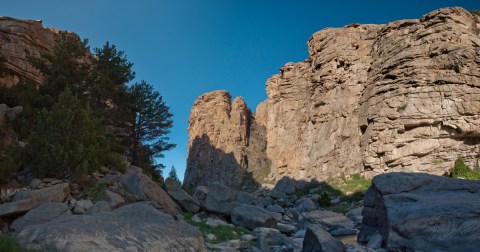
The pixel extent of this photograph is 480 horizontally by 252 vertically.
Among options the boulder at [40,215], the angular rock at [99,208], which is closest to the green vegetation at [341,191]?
the angular rock at [99,208]

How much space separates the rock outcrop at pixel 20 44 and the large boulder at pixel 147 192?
73.4 ft

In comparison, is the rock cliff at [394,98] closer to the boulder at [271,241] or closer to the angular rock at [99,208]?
the boulder at [271,241]

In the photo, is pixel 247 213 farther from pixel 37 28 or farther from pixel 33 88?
pixel 37 28

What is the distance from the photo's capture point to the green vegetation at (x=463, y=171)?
26953mm

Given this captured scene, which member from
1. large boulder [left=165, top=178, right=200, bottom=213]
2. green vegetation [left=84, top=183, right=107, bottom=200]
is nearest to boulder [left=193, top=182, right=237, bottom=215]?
large boulder [left=165, top=178, right=200, bottom=213]

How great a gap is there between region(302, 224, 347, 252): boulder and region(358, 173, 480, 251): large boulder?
130cm

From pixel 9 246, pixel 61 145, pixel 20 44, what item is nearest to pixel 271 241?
pixel 9 246

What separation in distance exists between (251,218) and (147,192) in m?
4.72

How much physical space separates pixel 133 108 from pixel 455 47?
32224mm

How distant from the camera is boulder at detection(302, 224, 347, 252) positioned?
343 inches

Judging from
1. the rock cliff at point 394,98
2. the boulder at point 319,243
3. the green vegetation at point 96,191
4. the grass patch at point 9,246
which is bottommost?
the boulder at point 319,243

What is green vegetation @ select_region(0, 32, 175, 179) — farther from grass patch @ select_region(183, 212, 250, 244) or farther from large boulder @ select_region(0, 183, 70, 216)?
grass patch @ select_region(183, 212, 250, 244)

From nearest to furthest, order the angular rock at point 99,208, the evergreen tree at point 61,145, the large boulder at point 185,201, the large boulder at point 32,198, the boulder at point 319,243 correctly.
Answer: the boulder at point 319,243 → the large boulder at point 32,198 → the angular rock at point 99,208 → the evergreen tree at point 61,145 → the large boulder at point 185,201

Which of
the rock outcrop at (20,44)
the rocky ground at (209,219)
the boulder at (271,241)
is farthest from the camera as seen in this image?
the rock outcrop at (20,44)
